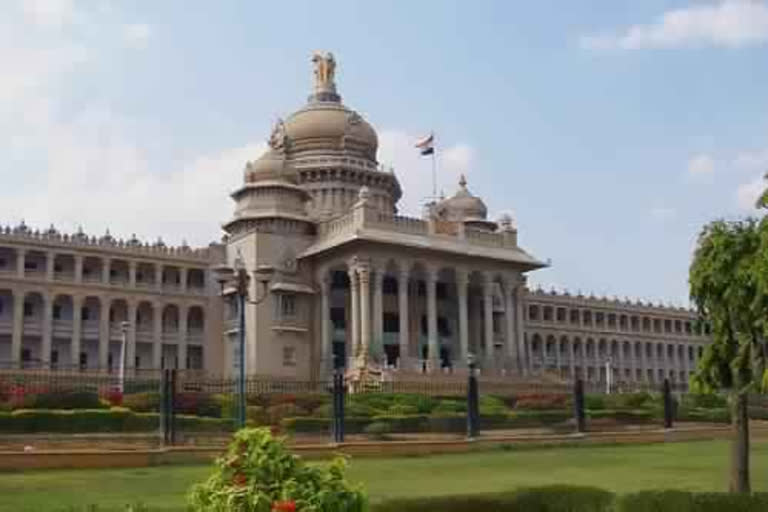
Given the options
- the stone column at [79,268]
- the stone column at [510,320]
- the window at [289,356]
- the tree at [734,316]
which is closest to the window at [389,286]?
Result: the window at [289,356]

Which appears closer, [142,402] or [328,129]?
[142,402]

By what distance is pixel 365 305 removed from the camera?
157 ft

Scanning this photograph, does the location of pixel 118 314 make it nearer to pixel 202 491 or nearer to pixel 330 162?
pixel 330 162

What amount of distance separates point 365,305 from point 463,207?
1673 cm

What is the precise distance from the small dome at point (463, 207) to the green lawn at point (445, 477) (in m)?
38.5

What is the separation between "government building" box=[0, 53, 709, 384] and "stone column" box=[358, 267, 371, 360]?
6cm

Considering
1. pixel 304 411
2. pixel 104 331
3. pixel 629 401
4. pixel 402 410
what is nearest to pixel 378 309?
pixel 629 401

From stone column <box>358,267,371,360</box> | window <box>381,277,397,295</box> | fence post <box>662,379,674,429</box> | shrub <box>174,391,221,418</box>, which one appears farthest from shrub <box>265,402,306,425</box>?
window <box>381,277,397,295</box>

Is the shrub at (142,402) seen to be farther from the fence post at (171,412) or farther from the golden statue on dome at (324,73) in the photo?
the golden statue on dome at (324,73)

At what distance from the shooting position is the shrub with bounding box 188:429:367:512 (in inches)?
261

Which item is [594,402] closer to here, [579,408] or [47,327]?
[579,408]

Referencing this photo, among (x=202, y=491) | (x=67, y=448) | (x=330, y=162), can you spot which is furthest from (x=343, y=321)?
(x=202, y=491)

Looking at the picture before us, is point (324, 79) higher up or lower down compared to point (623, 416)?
higher up

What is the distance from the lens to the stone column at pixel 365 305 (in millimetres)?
47469
